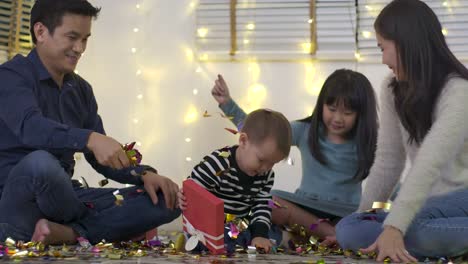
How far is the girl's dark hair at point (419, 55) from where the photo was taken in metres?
1.61

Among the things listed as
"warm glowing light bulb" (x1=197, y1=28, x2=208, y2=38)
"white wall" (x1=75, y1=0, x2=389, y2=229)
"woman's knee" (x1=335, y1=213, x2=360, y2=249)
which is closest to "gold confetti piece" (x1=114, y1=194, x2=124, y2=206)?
"woman's knee" (x1=335, y1=213, x2=360, y2=249)

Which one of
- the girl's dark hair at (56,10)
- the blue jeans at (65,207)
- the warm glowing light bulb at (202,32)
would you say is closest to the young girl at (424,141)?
the blue jeans at (65,207)

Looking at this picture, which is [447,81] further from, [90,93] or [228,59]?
[228,59]

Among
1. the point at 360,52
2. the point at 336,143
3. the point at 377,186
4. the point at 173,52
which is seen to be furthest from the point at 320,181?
the point at 173,52

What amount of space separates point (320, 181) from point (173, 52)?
102 centimetres

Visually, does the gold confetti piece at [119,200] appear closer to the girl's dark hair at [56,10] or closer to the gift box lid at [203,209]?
the gift box lid at [203,209]

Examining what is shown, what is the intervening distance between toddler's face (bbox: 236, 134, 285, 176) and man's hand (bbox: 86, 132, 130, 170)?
1.18 feet

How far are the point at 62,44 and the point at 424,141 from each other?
1.02 metres

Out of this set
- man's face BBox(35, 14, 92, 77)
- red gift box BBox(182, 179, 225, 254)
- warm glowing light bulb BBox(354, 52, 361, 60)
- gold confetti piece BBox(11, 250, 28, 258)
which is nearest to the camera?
gold confetti piece BBox(11, 250, 28, 258)

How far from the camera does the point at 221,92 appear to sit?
272cm

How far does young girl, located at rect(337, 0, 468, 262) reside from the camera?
4.88ft

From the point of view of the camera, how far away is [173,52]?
9.95 ft

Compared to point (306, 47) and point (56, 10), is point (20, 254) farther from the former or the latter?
point (306, 47)

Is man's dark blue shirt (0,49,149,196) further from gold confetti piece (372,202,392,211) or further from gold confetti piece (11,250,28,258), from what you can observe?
gold confetti piece (372,202,392,211)
